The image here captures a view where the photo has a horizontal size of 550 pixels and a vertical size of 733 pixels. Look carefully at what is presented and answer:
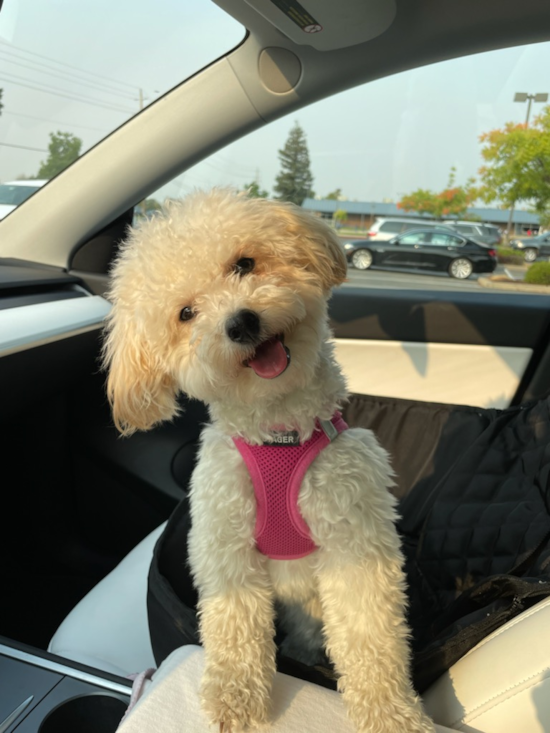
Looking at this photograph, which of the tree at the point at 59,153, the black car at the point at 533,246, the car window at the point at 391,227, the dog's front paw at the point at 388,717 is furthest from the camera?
the car window at the point at 391,227

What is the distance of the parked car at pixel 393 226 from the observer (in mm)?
2771

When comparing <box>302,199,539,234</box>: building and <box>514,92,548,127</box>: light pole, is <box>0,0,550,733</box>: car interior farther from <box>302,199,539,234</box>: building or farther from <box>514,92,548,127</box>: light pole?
<box>302,199,539,234</box>: building

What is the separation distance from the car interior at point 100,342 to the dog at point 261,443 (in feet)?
0.91

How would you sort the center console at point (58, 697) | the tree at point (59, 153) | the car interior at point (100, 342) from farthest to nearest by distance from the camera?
the tree at point (59, 153) < the car interior at point (100, 342) < the center console at point (58, 697)

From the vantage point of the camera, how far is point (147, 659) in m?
1.76

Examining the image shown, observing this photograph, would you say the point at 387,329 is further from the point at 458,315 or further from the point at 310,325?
the point at 310,325

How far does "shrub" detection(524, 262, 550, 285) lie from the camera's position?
283cm

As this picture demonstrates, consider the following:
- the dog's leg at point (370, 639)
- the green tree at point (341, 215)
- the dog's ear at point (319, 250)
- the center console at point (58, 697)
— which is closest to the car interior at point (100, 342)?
the center console at point (58, 697)

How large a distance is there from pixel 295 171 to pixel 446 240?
88 cm

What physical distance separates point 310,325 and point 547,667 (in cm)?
92

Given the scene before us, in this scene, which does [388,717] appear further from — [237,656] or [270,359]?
[270,359]

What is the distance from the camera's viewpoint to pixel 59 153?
8.28ft

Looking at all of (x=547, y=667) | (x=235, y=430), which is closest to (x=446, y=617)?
(x=547, y=667)

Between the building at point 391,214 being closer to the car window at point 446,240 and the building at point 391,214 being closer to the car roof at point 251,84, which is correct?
the car window at point 446,240
